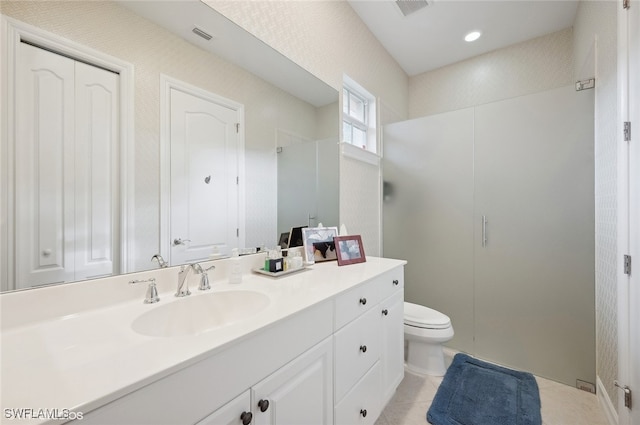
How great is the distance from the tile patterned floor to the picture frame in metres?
0.96

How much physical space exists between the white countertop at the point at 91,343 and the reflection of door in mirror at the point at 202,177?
0.53 ft

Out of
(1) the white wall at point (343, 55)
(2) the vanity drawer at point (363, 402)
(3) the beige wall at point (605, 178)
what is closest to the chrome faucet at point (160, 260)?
(2) the vanity drawer at point (363, 402)

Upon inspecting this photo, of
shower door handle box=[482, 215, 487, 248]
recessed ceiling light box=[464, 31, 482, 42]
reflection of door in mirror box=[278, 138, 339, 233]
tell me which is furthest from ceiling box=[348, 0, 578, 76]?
shower door handle box=[482, 215, 487, 248]

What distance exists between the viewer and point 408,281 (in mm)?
2539

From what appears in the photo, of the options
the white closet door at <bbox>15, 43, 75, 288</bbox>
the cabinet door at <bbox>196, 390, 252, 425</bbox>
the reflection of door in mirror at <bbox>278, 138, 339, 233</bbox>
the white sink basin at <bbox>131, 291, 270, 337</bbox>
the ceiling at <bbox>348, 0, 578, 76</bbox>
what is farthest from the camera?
the ceiling at <bbox>348, 0, 578, 76</bbox>

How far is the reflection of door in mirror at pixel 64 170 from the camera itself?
0.73m

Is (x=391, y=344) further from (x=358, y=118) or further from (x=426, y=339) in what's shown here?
(x=358, y=118)

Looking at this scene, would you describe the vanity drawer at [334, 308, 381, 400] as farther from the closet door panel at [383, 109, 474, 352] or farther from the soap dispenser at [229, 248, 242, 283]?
the closet door panel at [383, 109, 474, 352]

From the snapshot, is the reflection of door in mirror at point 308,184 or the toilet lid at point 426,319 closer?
the reflection of door in mirror at point 308,184

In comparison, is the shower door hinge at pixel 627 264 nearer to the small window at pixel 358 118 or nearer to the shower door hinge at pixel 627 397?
the shower door hinge at pixel 627 397

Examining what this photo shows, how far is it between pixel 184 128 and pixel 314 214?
3.02 ft

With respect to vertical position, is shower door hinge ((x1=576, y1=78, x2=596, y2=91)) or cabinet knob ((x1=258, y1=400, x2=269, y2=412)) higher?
shower door hinge ((x1=576, y1=78, x2=596, y2=91))

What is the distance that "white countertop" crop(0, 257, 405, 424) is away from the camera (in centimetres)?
46

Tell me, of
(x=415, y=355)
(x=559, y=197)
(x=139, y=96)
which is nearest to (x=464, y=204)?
(x=559, y=197)
